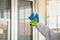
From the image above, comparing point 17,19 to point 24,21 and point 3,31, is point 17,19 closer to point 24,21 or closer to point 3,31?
point 24,21

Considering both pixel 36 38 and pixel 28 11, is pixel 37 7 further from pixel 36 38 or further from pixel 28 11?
pixel 36 38

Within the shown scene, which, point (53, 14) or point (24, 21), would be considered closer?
point (53, 14)

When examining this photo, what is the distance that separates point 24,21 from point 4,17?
1.09 ft

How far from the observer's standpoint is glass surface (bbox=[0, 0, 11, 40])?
197 centimetres

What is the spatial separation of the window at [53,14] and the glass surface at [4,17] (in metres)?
0.64

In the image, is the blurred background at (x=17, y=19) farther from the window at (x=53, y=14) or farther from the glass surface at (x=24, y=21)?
the window at (x=53, y=14)

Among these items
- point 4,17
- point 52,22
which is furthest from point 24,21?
point 52,22

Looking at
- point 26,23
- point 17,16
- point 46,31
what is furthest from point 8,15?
point 46,31

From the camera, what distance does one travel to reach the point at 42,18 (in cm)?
184

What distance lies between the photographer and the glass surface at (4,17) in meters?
1.97

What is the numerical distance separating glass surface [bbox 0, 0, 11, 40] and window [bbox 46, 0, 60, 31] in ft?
2.11

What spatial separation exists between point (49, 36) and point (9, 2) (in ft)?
3.49

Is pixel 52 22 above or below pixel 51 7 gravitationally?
below

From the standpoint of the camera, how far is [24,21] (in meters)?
1.99
